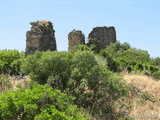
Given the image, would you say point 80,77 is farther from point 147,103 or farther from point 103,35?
point 103,35

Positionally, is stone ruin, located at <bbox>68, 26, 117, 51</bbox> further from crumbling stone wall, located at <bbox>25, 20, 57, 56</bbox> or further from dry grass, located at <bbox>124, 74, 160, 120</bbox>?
dry grass, located at <bbox>124, 74, 160, 120</bbox>

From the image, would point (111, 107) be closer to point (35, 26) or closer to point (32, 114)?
point (32, 114)

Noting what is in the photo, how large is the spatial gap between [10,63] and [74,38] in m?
13.8

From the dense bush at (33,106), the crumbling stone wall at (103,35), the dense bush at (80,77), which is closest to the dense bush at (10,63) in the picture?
the dense bush at (80,77)

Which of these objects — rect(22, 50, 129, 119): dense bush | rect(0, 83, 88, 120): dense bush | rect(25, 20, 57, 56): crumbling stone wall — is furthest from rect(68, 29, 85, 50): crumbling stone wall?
rect(0, 83, 88, 120): dense bush

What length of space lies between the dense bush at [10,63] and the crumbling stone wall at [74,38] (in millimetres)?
12978

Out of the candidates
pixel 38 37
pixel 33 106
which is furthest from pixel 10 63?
pixel 33 106

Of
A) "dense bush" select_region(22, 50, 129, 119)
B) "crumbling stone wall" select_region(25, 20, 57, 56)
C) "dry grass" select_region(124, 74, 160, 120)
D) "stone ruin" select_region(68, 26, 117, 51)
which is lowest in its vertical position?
"dry grass" select_region(124, 74, 160, 120)

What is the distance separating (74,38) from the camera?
24594 mm

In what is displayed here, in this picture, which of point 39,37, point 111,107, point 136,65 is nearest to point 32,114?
point 111,107

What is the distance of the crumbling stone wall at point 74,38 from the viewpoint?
24416mm

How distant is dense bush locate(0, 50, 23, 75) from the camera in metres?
10.7

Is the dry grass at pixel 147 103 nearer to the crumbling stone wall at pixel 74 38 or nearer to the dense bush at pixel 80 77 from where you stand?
the dense bush at pixel 80 77

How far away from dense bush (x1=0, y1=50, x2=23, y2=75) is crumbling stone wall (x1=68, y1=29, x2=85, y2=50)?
13.0 metres
